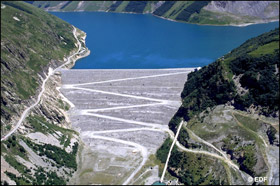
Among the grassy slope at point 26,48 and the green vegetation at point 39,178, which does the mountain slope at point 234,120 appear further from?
the grassy slope at point 26,48

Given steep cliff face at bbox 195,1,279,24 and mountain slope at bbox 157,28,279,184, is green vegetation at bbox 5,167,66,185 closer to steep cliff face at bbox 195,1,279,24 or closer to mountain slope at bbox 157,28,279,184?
mountain slope at bbox 157,28,279,184

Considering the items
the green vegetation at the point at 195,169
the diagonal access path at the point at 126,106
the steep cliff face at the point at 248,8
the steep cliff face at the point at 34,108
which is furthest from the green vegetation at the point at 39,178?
the steep cliff face at the point at 248,8

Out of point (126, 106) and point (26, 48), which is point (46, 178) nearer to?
point (126, 106)

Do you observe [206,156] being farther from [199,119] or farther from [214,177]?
[199,119]

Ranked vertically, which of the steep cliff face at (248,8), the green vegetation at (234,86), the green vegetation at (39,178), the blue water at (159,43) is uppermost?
the green vegetation at (234,86)

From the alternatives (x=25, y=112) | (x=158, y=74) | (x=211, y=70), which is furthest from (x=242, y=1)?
(x=25, y=112)

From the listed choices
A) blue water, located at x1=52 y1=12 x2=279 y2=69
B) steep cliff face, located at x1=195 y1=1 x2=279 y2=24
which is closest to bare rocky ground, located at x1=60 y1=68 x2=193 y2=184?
blue water, located at x1=52 y1=12 x2=279 y2=69

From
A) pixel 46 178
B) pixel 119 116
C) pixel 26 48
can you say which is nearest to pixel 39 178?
pixel 46 178
